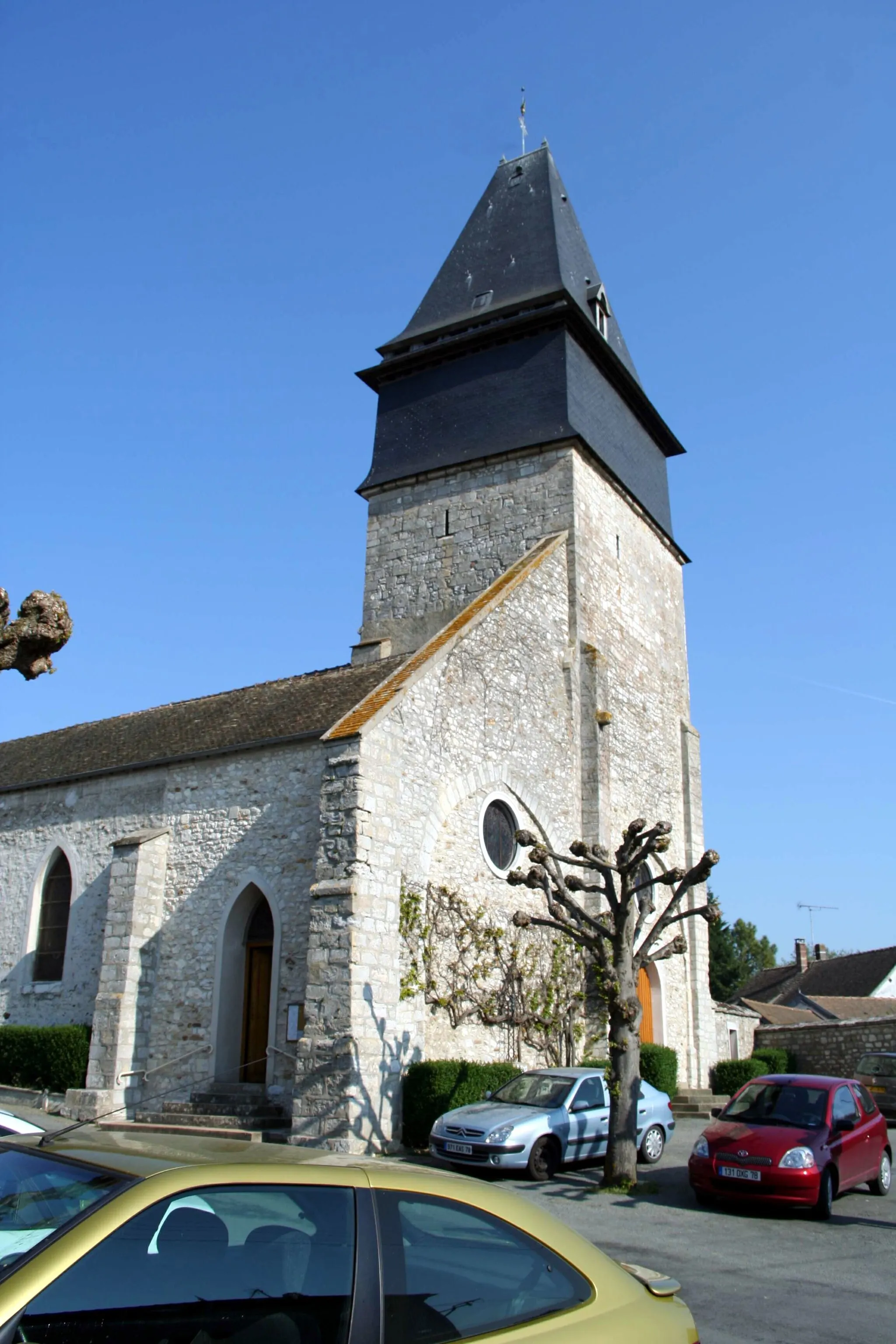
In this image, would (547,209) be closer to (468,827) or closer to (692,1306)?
(468,827)

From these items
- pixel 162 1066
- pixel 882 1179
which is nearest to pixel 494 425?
pixel 162 1066

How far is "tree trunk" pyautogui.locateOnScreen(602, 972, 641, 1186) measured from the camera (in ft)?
32.6

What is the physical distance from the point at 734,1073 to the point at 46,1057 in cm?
1189

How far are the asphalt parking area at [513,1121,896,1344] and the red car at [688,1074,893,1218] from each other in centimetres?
23

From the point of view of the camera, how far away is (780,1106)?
9641mm

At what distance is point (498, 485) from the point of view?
67.9ft

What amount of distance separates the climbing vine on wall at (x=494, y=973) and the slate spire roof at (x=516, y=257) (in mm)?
13028

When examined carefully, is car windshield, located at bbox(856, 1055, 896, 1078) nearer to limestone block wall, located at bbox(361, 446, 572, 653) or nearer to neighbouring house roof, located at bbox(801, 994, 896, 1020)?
limestone block wall, located at bbox(361, 446, 572, 653)

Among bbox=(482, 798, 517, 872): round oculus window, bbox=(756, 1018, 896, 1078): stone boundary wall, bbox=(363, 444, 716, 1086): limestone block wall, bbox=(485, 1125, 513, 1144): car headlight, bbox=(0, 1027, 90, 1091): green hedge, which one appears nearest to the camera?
bbox=(485, 1125, 513, 1144): car headlight

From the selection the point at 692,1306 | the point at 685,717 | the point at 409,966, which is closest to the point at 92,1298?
the point at 692,1306

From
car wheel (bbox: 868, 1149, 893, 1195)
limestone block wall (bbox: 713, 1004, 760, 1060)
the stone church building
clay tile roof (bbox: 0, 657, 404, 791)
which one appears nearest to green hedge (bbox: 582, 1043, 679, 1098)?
the stone church building

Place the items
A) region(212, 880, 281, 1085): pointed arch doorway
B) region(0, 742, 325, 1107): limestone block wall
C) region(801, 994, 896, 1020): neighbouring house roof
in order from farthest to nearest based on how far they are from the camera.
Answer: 1. region(801, 994, 896, 1020): neighbouring house roof
2. region(212, 880, 281, 1085): pointed arch doorway
3. region(0, 742, 325, 1107): limestone block wall

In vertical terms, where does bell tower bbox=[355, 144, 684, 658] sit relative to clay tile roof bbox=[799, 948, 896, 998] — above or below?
above

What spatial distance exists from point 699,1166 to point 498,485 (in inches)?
551
